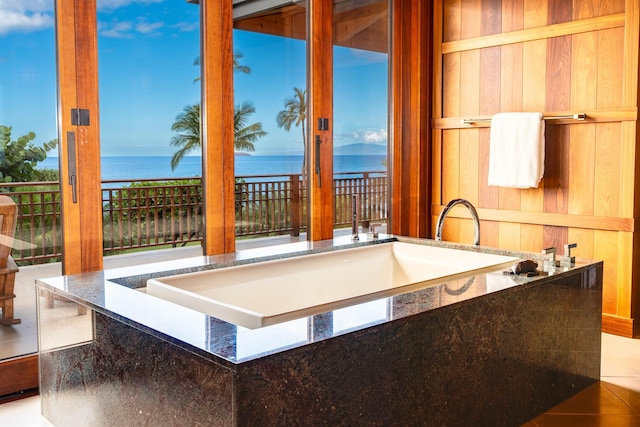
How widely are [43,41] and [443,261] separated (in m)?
2.09

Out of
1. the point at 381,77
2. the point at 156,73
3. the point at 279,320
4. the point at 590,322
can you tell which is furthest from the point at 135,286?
the point at 381,77

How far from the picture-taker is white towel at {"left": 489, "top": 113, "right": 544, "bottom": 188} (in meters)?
3.77

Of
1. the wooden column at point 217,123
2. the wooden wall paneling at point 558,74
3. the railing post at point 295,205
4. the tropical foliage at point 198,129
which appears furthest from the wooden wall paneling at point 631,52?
the wooden column at point 217,123

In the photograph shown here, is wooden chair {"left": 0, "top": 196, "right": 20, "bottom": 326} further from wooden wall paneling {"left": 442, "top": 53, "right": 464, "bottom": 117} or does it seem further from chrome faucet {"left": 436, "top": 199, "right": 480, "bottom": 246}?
wooden wall paneling {"left": 442, "top": 53, "right": 464, "bottom": 117}

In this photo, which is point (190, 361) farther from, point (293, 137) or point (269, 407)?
point (293, 137)

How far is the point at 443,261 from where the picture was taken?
3211mm

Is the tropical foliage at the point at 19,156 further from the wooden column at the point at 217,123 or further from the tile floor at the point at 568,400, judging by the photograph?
the wooden column at the point at 217,123

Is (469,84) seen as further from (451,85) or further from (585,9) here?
(585,9)

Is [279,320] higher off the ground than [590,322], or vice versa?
[279,320]

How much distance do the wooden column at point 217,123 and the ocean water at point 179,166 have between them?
87 millimetres

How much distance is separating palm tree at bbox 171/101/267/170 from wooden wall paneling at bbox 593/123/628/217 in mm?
1952

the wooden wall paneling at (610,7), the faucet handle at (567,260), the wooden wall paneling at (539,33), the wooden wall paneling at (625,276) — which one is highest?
the wooden wall paneling at (610,7)

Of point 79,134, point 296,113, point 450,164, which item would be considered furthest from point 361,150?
point 79,134

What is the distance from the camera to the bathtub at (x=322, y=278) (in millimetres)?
2379
